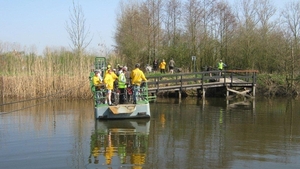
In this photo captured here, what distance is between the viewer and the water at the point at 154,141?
8.63 metres

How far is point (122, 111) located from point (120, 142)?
3696 millimetres

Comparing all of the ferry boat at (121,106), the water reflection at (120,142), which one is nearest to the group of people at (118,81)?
the ferry boat at (121,106)

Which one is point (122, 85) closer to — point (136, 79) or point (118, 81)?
point (118, 81)

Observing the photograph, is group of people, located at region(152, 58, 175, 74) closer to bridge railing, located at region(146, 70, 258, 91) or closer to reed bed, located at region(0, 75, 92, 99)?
bridge railing, located at region(146, 70, 258, 91)

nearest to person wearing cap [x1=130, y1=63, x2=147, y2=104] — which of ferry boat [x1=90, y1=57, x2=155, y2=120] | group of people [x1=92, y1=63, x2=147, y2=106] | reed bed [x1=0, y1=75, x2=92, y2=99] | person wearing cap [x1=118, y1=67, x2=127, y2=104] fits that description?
group of people [x1=92, y1=63, x2=147, y2=106]

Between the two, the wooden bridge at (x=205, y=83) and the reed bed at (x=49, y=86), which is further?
the wooden bridge at (x=205, y=83)

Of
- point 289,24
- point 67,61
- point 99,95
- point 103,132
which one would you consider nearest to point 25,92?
point 67,61

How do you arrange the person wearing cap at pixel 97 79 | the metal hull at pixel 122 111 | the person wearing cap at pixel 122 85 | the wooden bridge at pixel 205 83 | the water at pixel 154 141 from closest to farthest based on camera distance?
the water at pixel 154 141, the metal hull at pixel 122 111, the person wearing cap at pixel 97 79, the person wearing cap at pixel 122 85, the wooden bridge at pixel 205 83

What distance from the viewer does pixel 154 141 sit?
10883mm

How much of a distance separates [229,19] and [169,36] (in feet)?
18.4

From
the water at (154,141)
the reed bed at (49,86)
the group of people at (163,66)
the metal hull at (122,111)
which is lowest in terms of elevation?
the water at (154,141)

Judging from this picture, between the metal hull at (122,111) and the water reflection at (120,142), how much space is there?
0.81ft

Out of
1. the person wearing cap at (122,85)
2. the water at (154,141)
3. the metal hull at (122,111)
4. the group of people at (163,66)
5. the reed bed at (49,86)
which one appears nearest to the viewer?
the water at (154,141)

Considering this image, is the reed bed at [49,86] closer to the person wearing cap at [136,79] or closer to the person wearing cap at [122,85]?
the person wearing cap at [122,85]
